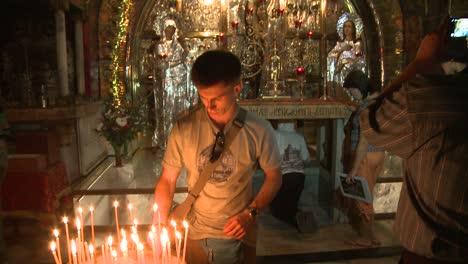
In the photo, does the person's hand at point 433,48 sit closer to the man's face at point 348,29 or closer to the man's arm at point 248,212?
the man's arm at point 248,212

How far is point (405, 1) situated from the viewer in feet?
27.9

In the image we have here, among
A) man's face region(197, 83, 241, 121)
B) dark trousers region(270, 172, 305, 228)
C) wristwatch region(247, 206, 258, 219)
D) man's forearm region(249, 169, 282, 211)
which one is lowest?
dark trousers region(270, 172, 305, 228)

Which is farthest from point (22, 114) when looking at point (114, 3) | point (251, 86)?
point (251, 86)

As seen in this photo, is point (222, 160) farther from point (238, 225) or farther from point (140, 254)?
point (140, 254)

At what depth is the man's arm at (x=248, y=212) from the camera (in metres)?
1.97

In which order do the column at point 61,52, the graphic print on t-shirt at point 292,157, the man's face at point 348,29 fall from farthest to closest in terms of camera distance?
the man's face at point 348,29 → the column at point 61,52 → the graphic print on t-shirt at point 292,157

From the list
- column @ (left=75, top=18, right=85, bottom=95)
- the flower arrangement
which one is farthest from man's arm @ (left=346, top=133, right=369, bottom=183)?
column @ (left=75, top=18, right=85, bottom=95)

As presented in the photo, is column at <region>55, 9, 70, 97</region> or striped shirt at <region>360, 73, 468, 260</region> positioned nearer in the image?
striped shirt at <region>360, 73, 468, 260</region>

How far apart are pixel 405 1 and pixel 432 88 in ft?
25.8

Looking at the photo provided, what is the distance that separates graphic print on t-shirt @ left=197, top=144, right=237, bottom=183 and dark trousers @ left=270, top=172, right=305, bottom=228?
10.8 ft

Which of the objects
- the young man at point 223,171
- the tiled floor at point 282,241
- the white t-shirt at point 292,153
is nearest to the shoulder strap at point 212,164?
the young man at point 223,171

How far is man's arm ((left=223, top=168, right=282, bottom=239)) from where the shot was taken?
6.45 ft

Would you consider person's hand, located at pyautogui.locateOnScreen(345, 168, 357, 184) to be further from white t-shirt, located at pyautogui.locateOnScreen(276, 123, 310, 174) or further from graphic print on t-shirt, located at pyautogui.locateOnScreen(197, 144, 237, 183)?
Result: graphic print on t-shirt, located at pyautogui.locateOnScreen(197, 144, 237, 183)

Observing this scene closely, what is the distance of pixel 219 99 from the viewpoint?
1970 mm
